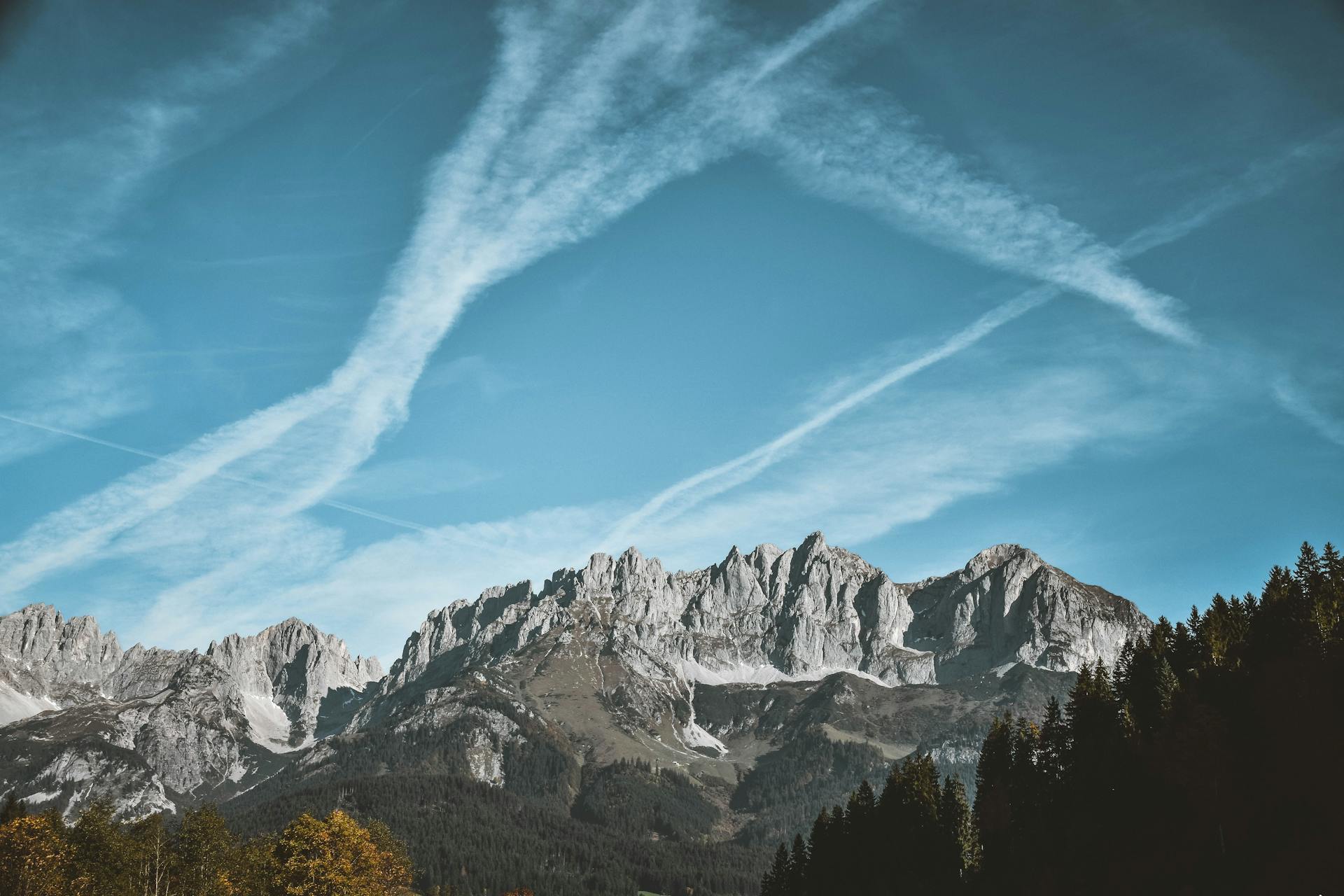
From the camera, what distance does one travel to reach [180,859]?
359 feet

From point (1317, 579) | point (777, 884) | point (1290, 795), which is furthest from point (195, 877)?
point (1317, 579)

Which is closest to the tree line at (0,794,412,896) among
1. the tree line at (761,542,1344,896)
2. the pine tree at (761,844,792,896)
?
the pine tree at (761,844,792,896)

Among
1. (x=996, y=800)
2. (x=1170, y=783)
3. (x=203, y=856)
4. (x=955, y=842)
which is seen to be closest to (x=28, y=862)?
(x=203, y=856)

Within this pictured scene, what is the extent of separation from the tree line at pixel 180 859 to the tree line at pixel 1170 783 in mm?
52085

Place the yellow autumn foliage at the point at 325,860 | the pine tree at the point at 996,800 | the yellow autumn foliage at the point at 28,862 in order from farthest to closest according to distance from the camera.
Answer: the pine tree at the point at 996,800, the yellow autumn foliage at the point at 325,860, the yellow autumn foliage at the point at 28,862

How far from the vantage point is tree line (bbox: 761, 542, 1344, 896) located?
2689 inches

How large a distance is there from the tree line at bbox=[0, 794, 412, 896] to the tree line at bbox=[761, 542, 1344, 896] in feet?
171

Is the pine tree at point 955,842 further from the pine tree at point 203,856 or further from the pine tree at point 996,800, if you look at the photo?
the pine tree at point 203,856

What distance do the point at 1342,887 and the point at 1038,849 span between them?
103ft

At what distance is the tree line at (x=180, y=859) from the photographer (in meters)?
89.1

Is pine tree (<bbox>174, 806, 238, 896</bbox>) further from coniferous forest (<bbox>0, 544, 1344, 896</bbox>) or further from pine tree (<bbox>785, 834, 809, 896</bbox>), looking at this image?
pine tree (<bbox>785, 834, 809, 896</bbox>)

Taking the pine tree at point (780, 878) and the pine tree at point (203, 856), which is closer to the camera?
the pine tree at point (203, 856)

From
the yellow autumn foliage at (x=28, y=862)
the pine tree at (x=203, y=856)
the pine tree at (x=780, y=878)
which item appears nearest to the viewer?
the yellow autumn foliage at (x=28, y=862)

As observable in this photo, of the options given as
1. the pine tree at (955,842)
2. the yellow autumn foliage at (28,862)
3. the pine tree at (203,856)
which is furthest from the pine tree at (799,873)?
the yellow autumn foliage at (28,862)
